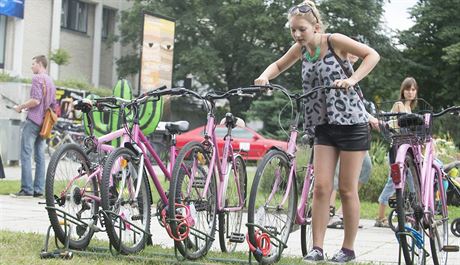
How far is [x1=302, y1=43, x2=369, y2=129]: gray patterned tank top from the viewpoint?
580 centimetres

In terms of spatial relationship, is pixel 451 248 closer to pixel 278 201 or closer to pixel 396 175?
pixel 396 175

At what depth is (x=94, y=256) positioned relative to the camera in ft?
19.3

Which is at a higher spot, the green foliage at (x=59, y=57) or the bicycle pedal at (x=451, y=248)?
the green foliage at (x=59, y=57)

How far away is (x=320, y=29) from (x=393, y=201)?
4.55ft

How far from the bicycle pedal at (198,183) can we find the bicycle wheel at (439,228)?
169 centimetres

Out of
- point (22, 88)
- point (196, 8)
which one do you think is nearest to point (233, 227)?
point (22, 88)

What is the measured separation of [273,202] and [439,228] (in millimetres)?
1272

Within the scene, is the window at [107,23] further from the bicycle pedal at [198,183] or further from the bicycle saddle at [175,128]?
the bicycle pedal at [198,183]

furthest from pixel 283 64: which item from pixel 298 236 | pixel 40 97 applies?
pixel 40 97

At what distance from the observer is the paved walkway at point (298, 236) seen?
733cm

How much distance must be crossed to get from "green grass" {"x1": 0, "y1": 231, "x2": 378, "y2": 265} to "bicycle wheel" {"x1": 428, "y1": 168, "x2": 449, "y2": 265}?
3.25 ft

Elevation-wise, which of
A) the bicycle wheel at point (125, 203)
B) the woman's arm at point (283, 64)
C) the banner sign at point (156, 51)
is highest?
the banner sign at point (156, 51)

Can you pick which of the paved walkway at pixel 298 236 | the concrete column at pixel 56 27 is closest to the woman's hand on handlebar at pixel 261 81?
the paved walkway at pixel 298 236

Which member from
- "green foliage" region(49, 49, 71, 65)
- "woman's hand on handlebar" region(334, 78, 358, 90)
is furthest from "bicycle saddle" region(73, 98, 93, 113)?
"green foliage" region(49, 49, 71, 65)
